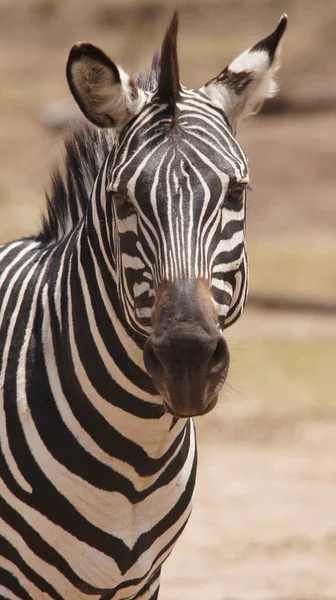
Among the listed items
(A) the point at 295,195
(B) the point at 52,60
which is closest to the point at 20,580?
(A) the point at 295,195

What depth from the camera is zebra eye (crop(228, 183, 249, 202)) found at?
10.2 feet

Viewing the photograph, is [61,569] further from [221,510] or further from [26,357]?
[221,510]

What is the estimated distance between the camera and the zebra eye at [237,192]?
3.12 metres

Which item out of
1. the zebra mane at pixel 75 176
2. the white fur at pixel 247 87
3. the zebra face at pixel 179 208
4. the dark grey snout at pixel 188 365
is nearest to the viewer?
the dark grey snout at pixel 188 365

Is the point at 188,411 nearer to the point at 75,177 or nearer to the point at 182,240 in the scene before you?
the point at 182,240

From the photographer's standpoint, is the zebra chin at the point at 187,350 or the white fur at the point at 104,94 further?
the white fur at the point at 104,94

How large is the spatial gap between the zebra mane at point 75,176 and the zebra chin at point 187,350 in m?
1.02

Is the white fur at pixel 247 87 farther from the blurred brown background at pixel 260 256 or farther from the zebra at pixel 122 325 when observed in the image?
the blurred brown background at pixel 260 256

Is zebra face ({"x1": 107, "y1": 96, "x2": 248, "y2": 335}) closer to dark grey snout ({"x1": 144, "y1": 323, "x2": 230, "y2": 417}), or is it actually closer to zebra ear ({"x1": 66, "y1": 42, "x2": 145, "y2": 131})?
zebra ear ({"x1": 66, "y1": 42, "x2": 145, "y2": 131})

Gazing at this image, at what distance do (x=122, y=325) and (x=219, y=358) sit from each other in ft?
2.04

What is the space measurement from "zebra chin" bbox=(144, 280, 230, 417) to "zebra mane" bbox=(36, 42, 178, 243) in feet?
3.35

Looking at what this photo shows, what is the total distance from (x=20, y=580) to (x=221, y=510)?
473 centimetres

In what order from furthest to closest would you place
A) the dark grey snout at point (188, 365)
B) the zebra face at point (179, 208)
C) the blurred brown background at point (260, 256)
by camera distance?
the blurred brown background at point (260, 256)
the zebra face at point (179, 208)
the dark grey snout at point (188, 365)

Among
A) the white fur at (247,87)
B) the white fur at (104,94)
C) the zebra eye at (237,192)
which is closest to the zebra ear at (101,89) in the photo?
the white fur at (104,94)
